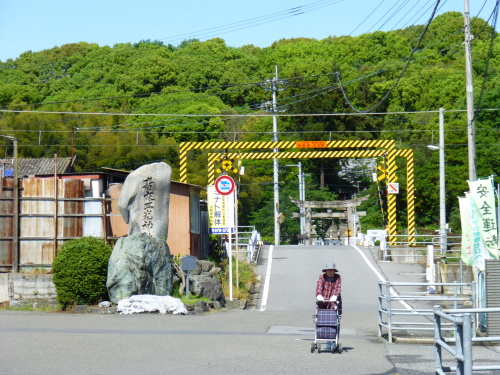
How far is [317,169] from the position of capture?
67.2 meters

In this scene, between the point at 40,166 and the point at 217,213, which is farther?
the point at 40,166

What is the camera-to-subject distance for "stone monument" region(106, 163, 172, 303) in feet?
60.9

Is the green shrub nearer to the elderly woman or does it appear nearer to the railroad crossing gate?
the elderly woman

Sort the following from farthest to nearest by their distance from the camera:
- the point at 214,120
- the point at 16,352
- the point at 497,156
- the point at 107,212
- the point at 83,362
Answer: the point at 214,120 → the point at 497,156 → the point at 107,212 → the point at 16,352 → the point at 83,362

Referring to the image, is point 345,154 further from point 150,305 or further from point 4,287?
point 150,305

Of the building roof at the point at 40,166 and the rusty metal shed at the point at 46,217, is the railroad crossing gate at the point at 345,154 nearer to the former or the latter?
the building roof at the point at 40,166

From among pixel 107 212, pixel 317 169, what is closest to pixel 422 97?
pixel 317 169

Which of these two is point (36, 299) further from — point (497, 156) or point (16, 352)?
point (497, 156)

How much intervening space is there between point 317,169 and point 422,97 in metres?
10.9

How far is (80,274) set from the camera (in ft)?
60.5

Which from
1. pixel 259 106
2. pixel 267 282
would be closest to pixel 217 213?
pixel 267 282

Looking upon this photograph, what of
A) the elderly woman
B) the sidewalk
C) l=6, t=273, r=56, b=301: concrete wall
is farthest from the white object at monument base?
the elderly woman

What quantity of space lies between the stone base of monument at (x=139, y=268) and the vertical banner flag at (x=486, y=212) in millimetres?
7860

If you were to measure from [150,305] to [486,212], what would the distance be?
839 centimetres
